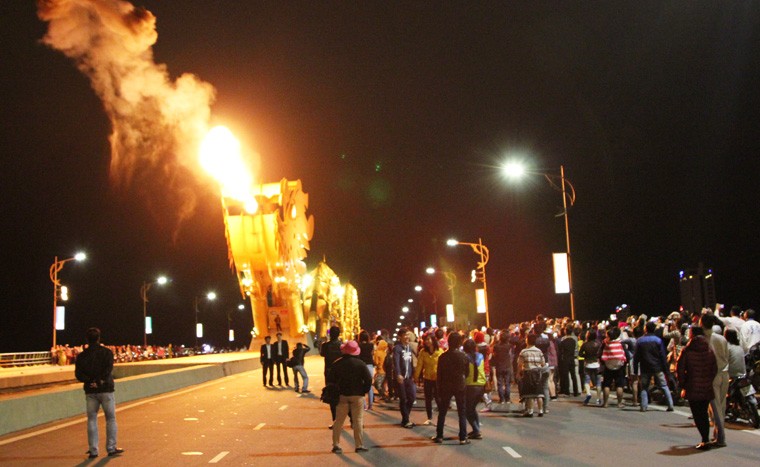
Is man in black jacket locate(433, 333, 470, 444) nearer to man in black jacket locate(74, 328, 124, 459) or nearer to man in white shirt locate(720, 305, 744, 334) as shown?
man in black jacket locate(74, 328, 124, 459)

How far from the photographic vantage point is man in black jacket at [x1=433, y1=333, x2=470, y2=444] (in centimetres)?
1393

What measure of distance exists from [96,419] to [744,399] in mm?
10943

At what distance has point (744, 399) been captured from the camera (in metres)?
15.0

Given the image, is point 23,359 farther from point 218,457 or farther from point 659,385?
point 218,457

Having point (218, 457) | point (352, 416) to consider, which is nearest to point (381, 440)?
point (352, 416)

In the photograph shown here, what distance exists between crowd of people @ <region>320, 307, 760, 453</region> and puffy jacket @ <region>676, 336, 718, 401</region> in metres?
0.01

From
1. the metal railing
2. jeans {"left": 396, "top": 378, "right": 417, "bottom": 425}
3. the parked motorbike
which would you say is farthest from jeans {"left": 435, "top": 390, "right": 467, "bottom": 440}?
the metal railing

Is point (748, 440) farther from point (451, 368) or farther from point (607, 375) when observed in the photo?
point (607, 375)

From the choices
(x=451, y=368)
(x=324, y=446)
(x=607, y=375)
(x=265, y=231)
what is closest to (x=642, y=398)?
(x=607, y=375)

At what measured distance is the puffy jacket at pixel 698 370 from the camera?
1235 cm

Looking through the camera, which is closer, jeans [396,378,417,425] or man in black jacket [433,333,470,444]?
man in black jacket [433,333,470,444]

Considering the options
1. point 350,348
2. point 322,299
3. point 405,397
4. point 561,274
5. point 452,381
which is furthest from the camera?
point 322,299

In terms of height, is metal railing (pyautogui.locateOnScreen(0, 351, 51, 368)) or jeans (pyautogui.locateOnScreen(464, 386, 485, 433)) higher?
metal railing (pyautogui.locateOnScreen(0, 351, 51, 368))

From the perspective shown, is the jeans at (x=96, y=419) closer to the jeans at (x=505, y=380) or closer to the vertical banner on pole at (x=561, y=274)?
the jeans at (x=505, y=380)
